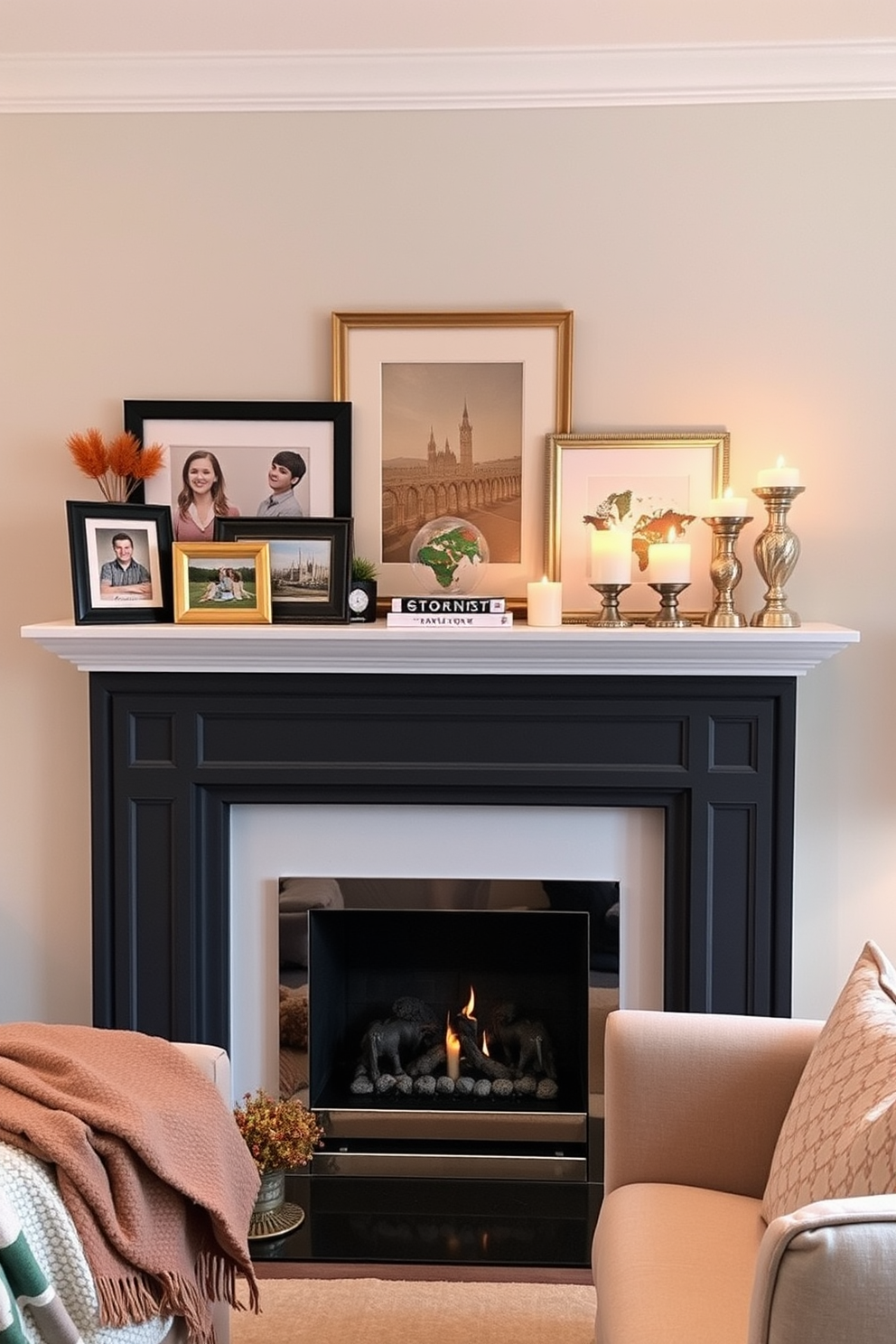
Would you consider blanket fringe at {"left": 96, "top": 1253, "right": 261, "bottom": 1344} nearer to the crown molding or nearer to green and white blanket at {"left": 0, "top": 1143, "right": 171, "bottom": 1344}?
green and white blanket at {"left": 0, "top": 1143, "right": 171, "bottom": 1344}

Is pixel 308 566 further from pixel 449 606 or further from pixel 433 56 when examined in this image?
pixel 433 56

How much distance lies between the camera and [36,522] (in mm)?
2930

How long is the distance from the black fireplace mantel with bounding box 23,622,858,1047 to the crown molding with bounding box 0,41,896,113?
1240 millimetres

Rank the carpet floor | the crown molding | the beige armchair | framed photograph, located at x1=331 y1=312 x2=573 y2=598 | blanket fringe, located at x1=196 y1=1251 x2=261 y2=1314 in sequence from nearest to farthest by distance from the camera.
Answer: the beige armchair → blanket fringe, located at x1=196 y1=1251 x2=261 y2=1314 → the carpet floor → the crown molding → framed photograph, located at x1=331 y1=312 x2=573 y2=598

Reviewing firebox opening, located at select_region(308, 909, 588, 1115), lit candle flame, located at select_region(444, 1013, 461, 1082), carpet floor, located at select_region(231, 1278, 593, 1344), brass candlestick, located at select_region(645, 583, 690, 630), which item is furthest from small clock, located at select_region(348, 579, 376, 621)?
carpet floor, located at select_region(231, 1278, 593, 1344)

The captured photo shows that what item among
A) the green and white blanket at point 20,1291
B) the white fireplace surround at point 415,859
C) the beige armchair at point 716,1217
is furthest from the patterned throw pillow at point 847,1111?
the white fireplace surround at point 415,859

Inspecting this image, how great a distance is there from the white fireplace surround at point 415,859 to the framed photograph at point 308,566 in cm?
46

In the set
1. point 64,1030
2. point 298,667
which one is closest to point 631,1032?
point 64,1030

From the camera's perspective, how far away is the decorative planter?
2.58 meters

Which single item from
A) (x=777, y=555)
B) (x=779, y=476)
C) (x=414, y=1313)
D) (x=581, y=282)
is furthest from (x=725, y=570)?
(x=414, y=1313)

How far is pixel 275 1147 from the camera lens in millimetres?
2508

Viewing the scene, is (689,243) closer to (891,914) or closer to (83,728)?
(891,914)

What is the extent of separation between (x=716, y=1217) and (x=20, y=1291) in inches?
36.7

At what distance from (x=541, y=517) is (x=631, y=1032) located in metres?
1.34
